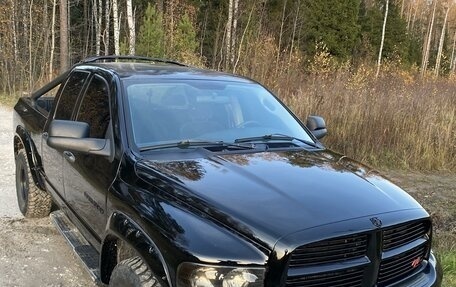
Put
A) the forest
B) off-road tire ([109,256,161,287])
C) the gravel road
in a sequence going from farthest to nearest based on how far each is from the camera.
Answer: the forest, the gravel road, off-road tire ([109,256,161,287])

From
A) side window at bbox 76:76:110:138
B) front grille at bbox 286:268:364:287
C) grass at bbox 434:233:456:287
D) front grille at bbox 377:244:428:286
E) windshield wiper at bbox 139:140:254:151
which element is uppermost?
side window at bbox 76:76:110:138

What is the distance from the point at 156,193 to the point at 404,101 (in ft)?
26.4

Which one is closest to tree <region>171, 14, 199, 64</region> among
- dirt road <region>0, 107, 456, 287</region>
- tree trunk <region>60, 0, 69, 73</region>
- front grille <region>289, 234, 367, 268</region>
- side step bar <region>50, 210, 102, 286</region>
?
tree trunk <region>60, 0, 69, 73</region>

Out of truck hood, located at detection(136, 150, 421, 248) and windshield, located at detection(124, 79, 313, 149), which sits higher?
windshield, located at detection(124, 79, 313, 149)

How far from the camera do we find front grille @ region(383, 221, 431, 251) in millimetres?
2494

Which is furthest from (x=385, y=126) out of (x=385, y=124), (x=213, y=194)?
(x=213, y=194)

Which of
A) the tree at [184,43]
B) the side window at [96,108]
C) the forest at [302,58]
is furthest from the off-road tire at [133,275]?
the tree at [184,43]

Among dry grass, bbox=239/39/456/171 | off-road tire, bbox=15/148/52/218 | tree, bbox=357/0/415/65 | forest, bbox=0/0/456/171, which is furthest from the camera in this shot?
tree, bbox=357/0/415/65

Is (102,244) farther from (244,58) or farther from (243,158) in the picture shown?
(244,58)

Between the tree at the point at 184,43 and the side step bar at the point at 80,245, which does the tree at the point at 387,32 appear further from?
the side step bar at the point at 80,245

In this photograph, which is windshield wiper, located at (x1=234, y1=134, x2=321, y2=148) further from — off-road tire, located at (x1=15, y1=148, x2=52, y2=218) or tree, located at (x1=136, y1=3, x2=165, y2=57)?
tree, located at (x1=136, y1=3, x2=165, y2=57)

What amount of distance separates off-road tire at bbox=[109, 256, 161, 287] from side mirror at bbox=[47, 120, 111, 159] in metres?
0.82

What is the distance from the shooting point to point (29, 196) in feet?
16.6

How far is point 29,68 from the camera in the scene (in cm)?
2000
